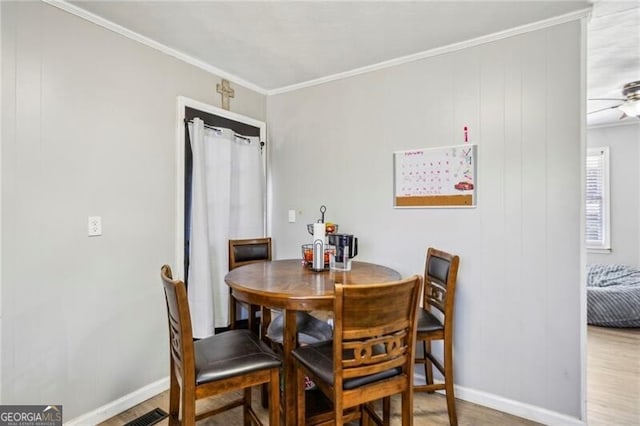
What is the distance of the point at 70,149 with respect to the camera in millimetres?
1844

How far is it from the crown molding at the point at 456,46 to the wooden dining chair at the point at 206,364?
6.88ft

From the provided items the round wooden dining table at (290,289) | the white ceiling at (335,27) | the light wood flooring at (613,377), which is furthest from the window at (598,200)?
the round wooden dining table at (290,289)

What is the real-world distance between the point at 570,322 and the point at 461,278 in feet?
2.09

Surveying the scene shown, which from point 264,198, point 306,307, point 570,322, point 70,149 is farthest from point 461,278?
point 70,149

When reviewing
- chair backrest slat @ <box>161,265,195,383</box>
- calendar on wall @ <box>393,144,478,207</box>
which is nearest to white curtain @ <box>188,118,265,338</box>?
chair backrest slat @ <box>161,265,195,383</box>

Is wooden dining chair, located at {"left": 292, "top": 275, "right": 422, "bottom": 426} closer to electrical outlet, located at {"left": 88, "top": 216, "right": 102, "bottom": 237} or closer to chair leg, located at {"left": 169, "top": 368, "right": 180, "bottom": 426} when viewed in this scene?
chair leg, located at {"left": 169, "top": 368, "right": 180, "bottom": 426}

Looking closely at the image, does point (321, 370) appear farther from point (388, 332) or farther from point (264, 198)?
point (264, 198)

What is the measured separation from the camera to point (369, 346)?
4.31 ft

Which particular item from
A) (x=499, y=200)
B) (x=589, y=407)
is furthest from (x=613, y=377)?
(x=499, y=200)

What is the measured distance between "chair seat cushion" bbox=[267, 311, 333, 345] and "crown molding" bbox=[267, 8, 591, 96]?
77.7 inches

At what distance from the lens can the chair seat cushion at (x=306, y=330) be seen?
6.68 ft

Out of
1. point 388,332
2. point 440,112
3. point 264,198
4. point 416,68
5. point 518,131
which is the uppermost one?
point 416,68

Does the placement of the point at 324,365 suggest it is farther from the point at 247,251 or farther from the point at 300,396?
the point at 247,251

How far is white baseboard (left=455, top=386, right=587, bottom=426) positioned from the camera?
1.93 metres
